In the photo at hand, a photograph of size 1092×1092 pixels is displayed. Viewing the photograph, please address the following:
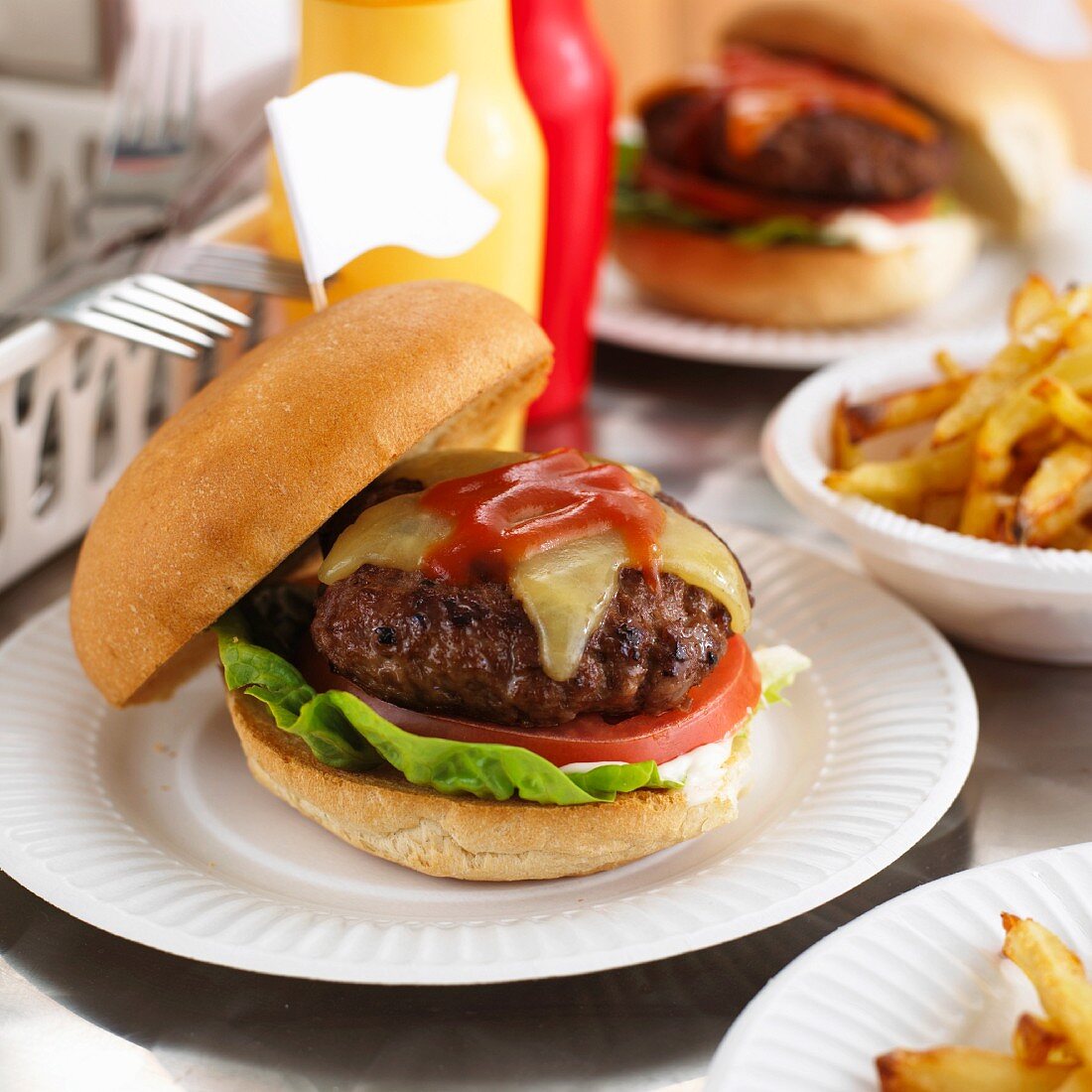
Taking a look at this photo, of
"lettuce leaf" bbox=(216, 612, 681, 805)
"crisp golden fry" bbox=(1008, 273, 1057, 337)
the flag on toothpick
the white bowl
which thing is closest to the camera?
"lettuce leaf" bbox=(216, 612, 681, 805)

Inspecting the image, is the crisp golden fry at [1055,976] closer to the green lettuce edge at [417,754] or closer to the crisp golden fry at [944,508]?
the green lettuce edge at [417,754]

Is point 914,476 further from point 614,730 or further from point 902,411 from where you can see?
point 614,730

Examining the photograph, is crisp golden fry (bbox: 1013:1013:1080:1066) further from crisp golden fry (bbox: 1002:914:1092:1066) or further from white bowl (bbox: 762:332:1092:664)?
white bowl (bbox: 762:332:1092:664)

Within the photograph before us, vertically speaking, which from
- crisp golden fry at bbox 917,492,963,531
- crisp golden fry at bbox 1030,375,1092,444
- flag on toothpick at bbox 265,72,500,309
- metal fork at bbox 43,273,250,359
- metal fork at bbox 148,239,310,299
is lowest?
crisp golden fry at bbox 917,492,963,531

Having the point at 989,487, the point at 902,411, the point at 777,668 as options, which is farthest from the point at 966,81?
the point at 777,668

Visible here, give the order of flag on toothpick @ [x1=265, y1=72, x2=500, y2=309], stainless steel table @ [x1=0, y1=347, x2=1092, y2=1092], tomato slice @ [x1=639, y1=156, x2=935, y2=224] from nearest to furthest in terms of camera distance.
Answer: stainless steel table @ [x1=0, y1=347, x2=1092, y2=1092], flag on toothpick @ [x1=265, y1=72, x2=500, y2=309], tomato slice @ [x1=639, y1=156, x2=935, y2=224]

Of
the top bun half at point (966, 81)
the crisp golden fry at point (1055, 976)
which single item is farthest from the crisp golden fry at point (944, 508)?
the top bun half at point (966, 81)

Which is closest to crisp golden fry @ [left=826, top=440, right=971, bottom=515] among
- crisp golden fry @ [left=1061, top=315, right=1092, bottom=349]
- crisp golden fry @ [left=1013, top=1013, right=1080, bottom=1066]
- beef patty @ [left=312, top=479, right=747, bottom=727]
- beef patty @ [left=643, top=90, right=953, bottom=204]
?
crisp golden fry @ [left=1061, top=315, right=1092, bottom=349]
